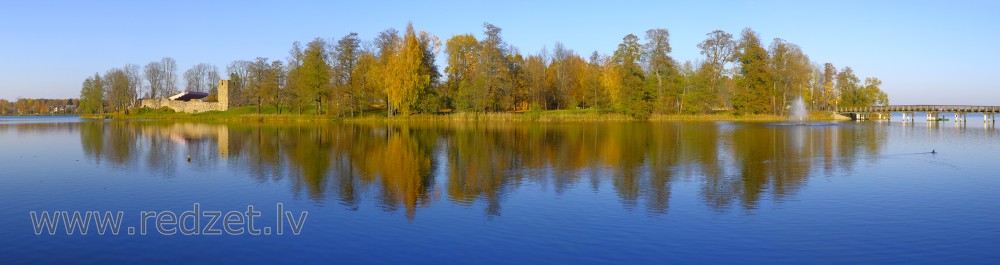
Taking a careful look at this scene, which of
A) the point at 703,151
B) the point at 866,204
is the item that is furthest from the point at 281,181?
the point at 703,151

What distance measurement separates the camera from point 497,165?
21375 millimetres

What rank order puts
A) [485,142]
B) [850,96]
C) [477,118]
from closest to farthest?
[485,142], [477,118], [850,96]

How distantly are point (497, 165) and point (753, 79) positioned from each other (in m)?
54.3

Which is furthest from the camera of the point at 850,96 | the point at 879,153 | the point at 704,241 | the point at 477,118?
the point at 850,96

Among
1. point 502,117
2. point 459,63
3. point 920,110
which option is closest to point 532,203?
point 502,117

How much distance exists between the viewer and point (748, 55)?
68500mm

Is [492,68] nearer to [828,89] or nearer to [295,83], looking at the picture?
[295,83]

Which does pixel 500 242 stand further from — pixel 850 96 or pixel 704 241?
pixel 850 96

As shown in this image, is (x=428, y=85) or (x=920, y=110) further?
(x=920, y=110)

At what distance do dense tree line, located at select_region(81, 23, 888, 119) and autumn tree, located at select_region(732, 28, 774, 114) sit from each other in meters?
0.11

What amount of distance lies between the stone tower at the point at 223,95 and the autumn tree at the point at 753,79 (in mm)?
61266

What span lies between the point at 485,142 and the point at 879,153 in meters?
17.5

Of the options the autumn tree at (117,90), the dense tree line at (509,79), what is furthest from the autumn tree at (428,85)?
the autumn tree at (117,90)

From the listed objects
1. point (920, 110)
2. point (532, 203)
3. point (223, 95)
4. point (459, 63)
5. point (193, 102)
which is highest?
point (459, 63)
